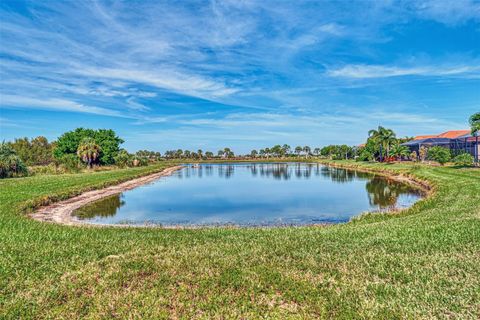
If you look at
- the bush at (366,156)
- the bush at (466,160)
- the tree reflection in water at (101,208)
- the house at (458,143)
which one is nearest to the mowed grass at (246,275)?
the tree reflection in water at (101,208)

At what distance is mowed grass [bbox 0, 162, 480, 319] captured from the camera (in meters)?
4.93

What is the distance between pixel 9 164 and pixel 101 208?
21145 millimetres

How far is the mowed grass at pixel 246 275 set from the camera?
493cm

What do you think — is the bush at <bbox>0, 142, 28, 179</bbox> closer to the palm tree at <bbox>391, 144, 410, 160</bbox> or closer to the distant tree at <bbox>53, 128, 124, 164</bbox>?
the distant tree at <bbox>53, 128, 124, 164</bbox>

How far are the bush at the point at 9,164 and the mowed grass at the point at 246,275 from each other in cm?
3029

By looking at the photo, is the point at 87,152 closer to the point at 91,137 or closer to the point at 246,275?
the point at 91,137

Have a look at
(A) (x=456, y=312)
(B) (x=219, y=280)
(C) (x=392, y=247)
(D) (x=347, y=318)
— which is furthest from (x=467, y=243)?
(B) (x=219, y=280)

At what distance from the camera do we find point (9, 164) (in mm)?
34469

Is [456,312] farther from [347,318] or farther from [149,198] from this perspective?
[149,198]

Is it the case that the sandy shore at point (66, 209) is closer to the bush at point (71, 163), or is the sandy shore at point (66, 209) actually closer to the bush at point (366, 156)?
the bush at point (71, 163)

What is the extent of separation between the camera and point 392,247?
7746mm

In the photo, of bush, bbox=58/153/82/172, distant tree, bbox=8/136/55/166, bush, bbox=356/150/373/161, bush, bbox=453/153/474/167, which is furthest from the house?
distant tree, bbox=8/136/55/166

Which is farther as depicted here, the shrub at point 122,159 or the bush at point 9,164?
the shrub at point 122,159

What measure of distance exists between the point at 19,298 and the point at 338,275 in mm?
5600
